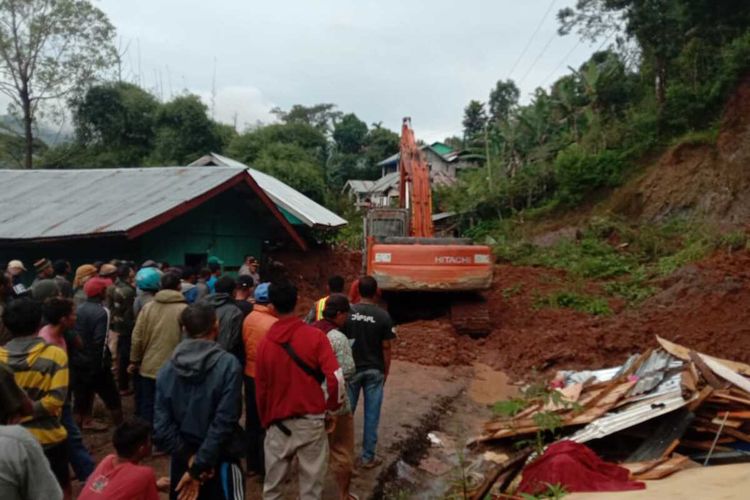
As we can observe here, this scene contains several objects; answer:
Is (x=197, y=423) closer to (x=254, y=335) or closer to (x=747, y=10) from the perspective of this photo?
(x=254, y=335)

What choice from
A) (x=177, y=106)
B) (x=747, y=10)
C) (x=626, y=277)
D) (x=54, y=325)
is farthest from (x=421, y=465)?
(x=177, y=106)

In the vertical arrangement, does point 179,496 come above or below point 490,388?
above

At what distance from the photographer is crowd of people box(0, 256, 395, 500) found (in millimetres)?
3018

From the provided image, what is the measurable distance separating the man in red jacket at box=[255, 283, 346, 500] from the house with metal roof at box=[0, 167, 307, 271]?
20.2ft

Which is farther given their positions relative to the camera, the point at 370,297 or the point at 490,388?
the point at 490,388

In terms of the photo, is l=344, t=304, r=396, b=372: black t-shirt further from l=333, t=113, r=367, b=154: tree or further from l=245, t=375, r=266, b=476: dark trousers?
l=333, t=113, r=367, b=154: tree

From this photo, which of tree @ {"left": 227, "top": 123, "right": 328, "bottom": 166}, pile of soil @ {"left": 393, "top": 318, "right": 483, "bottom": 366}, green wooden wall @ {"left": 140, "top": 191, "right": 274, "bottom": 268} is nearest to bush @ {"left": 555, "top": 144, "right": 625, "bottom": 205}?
tree @ {"left": 227, "top": 123, "right": 328, "bottom": 166}

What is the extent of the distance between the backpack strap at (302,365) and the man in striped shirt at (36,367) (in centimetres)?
133

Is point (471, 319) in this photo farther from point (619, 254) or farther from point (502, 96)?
point (502, 96)

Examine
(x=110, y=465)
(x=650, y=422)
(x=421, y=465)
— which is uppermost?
(x=110, y=465)

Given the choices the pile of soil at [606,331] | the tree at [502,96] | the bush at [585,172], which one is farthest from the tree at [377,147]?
the pile of soil at [606,331]

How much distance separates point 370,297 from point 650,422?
3005mm

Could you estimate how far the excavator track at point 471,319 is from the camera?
463 inches

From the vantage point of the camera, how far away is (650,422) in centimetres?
627
